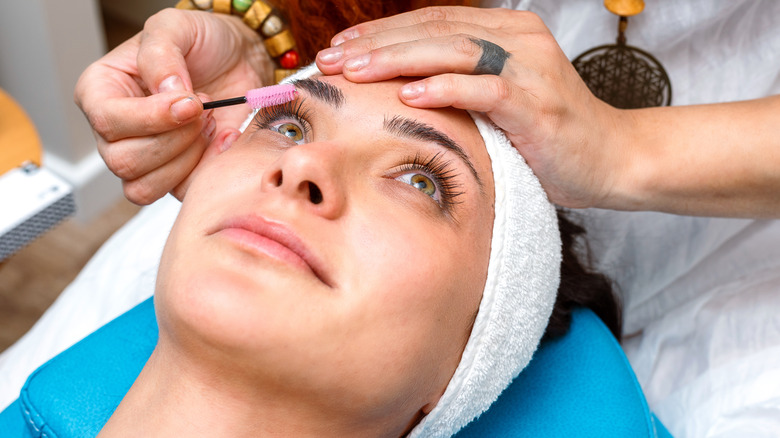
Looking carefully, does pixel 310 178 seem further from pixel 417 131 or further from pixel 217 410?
pixel 217 410

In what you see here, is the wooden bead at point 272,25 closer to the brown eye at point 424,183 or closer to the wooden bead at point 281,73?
the wooden bead at point 281,73

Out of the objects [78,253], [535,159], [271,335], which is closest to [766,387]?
[535,159]

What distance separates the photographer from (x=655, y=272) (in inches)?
55.7

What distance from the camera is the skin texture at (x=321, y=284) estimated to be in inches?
31.6

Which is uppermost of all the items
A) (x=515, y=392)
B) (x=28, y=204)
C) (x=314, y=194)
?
(x=314, y=194)

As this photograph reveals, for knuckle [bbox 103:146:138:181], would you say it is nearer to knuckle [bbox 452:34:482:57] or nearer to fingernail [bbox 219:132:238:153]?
fingernail [bbox 219:132:238:153]

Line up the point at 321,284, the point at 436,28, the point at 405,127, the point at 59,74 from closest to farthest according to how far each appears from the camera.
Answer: the point at 321,284 < the point at 405,127 < the point at 436,28 < the point at 59,74

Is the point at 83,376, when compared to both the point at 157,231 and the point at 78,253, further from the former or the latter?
the point at 78,253

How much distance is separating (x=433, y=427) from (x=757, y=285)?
692 mm

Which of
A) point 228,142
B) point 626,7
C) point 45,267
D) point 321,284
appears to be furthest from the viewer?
point 45,267

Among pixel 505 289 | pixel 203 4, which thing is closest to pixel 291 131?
pixel 505 289

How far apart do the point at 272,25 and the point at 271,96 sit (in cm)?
44

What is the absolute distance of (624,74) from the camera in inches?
53.1

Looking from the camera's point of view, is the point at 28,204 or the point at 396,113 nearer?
the point at 396,113
